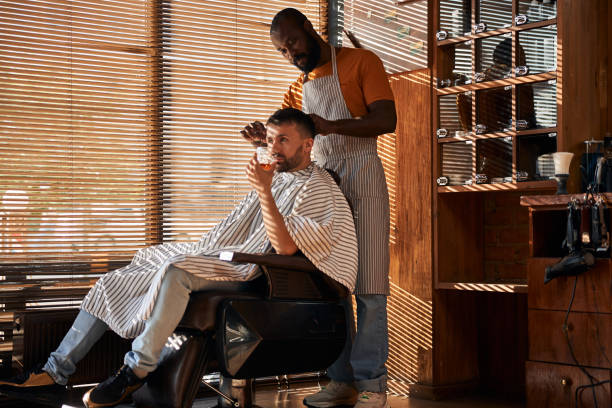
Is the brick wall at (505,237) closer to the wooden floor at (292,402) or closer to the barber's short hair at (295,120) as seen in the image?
the wooden floor at (292,402)

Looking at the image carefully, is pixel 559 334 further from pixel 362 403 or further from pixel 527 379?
pixel 362 403

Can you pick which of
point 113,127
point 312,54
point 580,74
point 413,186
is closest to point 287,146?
point 312,54

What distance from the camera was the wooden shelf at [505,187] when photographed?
3131mm

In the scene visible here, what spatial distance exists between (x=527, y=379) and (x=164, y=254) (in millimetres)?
1499

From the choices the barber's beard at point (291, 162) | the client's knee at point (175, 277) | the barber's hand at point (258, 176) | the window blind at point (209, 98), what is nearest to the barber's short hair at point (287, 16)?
the barber's beard at point (291, 162)

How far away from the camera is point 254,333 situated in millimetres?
2375

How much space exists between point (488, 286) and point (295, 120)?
1.17m

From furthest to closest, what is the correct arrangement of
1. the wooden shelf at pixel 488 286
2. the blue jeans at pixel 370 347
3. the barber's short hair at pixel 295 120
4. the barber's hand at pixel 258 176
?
the wooden shelf at pixel 488 286 < the blue jeans at pixel 370 347 < the barber's short hair at pixel 295 120 < the barber's hand at pixel 258 176

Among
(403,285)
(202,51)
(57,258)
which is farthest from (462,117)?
(57,258)

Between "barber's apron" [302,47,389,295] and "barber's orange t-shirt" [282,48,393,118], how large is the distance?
25 millimetres

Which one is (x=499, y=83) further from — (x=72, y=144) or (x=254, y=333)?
(x=72, y=144)

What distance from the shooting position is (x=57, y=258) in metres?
3.35

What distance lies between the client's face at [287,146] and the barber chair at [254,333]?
1.63ft

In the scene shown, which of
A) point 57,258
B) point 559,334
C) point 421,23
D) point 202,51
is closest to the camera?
point 559,334
